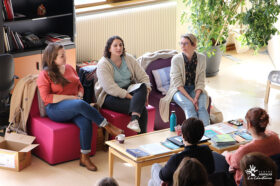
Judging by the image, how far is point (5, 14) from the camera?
19.3 ft

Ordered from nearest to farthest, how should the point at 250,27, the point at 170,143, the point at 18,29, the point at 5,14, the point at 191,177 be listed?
the point at 191,177
the point at 170,143
the point at 5,14
the point at 18,29
the point at 250,27

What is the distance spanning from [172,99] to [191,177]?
9.16 ft

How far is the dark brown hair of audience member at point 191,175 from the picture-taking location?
8.66ft

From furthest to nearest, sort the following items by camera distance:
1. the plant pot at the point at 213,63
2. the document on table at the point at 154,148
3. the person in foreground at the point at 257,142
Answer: the plant pot at the point at 213,63 → the document on table at the point at 154,148 → the person in foreground at the point at 257,142

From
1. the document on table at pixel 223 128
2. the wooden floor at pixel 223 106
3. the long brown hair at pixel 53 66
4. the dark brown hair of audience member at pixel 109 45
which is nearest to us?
the wooden floor at pixel 223 106

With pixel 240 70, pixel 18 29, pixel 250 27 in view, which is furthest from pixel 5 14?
pixel 240 70

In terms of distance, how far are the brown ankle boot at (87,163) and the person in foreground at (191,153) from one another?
135 cm

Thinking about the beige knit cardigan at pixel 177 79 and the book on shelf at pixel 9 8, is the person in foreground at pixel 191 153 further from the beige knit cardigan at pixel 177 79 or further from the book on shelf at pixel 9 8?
the book on shelf at pixel 9 8

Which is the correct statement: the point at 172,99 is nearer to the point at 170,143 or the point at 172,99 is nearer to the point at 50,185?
the point at 170,143

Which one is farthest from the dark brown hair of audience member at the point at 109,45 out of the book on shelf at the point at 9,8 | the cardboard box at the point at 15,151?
the book on shelf at the point at 9,8

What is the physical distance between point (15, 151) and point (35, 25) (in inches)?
91.5

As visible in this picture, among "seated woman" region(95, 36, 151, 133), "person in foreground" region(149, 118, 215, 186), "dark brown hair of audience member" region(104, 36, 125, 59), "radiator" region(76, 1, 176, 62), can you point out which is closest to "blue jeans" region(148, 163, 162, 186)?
"person in foreground" region(149, 118, 215, 186)

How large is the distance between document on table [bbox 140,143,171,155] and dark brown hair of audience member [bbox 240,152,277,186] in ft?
4.51

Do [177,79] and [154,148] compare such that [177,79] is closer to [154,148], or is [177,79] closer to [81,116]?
[81,116]
